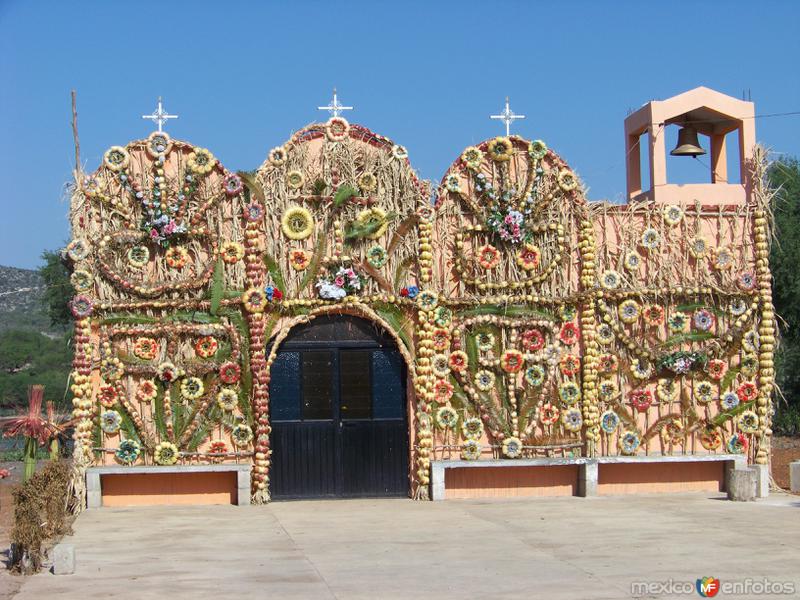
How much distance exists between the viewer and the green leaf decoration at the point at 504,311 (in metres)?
15.1

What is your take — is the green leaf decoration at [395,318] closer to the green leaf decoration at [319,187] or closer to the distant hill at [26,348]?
the green leaf decoration at [319,187]

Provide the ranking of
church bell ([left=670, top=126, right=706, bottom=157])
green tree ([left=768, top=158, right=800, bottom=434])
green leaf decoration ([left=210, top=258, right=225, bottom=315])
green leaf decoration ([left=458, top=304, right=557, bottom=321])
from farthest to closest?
green tree ([left=768, top=158, right=800, bottom=434]) < church bell ([left=670, top=126, right=706, bottom=157]) < green leaf decoration ([left=458, top=304, right=557, bottom=321]) < green leaf decoration ([left=210, top=258, right=225, bottom=315])

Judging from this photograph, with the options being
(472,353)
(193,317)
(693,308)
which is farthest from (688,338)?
(193,317)

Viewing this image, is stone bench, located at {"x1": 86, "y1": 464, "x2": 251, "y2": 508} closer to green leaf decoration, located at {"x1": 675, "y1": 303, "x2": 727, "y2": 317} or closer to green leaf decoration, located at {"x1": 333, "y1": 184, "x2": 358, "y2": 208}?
green leaf decoration, located at {"x1": 333, "y1": 184, "x2": 358, "y2": 208}

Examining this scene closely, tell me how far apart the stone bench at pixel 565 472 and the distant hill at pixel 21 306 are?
52.0 metres

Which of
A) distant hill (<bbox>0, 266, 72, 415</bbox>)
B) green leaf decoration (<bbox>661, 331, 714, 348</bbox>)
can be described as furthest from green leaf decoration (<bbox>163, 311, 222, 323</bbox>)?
distant hill (<bbox>0, 266, 72, 415</bbox>)

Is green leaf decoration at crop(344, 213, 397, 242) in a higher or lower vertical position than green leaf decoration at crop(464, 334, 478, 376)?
higher

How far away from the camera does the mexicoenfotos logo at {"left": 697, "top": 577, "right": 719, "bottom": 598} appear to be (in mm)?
8750

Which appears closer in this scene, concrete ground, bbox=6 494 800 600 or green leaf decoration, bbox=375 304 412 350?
concrete ground, bbox=6 494 800 600

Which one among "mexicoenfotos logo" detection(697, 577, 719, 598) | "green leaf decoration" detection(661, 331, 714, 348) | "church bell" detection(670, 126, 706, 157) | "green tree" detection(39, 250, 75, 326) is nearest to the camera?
"mexicoenfotos logo" detection(697, 577, 719, 598)

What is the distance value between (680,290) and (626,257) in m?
0.85

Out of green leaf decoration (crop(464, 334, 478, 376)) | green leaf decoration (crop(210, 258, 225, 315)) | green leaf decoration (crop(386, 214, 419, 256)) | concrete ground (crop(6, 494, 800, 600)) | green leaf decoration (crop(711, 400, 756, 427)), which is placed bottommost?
concrete ground (crop(6, 494, 800, 600))

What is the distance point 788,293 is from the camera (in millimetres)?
26562

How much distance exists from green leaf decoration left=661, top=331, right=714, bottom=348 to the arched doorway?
3.59 meters
